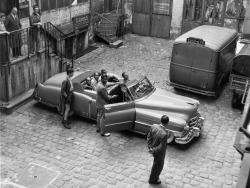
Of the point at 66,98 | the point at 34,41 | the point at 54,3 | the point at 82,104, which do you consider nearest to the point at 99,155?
the point at 82,104

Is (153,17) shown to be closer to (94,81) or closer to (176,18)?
(176,18)

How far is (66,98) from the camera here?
10.5 meters

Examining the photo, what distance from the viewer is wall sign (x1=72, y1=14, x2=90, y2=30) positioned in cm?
1667

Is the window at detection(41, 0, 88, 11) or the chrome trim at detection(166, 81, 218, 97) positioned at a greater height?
the window at detection(41, 0, 88, 11)

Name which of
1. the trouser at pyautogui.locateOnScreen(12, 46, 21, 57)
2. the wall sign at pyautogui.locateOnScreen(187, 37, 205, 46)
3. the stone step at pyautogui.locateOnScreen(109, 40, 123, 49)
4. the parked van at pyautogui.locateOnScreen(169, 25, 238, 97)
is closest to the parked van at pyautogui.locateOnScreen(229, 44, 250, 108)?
the parked van at pyautogui.locateOnScreen(169, 25, 238, 97)

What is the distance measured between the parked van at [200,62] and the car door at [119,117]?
11.9 feet

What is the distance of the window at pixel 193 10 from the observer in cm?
1944

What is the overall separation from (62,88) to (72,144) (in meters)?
1.71

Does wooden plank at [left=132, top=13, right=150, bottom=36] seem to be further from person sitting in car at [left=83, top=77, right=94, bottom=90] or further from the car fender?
the car fender

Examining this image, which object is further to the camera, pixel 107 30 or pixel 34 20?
pixel 107 30

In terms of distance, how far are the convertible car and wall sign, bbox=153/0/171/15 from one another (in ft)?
34.7

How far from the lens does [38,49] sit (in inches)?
494

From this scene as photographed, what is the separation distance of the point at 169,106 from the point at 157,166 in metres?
2.34

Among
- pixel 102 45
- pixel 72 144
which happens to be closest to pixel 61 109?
pixel 72 144
